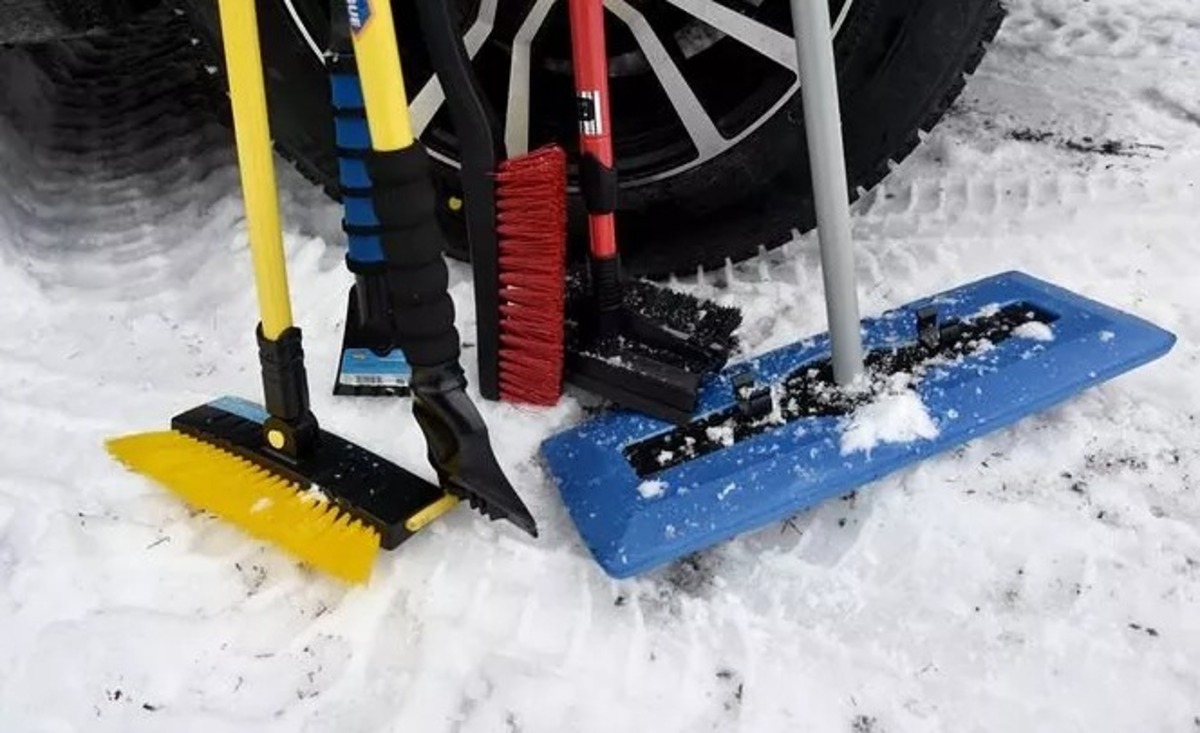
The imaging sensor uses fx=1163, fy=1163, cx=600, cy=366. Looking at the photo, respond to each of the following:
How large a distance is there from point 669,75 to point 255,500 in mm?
980

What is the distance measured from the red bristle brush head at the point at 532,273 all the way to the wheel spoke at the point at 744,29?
342mm

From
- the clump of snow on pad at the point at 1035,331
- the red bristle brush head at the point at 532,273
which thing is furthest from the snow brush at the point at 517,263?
the clump of snow on pad at the point at 1035,331

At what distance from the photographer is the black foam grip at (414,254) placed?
1.44m

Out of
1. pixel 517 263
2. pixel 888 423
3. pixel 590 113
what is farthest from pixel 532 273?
pixel 888 423

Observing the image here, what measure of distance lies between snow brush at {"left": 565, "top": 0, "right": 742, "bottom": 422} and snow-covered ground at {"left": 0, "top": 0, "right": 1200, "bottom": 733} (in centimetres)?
11

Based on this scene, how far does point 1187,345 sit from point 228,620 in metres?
1.55

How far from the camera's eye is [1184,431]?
1.76 meters

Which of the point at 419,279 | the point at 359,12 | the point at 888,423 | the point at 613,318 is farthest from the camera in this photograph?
the point at 613,318

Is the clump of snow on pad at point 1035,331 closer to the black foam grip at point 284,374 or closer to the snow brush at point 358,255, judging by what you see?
the snow brush at point 358,255

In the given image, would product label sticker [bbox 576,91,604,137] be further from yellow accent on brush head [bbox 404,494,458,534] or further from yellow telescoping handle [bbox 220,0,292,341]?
yellow accent on brush head [bbox 404,494,458,534]

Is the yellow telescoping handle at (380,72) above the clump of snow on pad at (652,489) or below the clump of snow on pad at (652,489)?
above

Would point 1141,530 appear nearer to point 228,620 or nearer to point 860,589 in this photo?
point 860,589

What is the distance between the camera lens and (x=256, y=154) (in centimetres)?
161

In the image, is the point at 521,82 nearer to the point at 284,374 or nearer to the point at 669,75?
the point at 669,75
